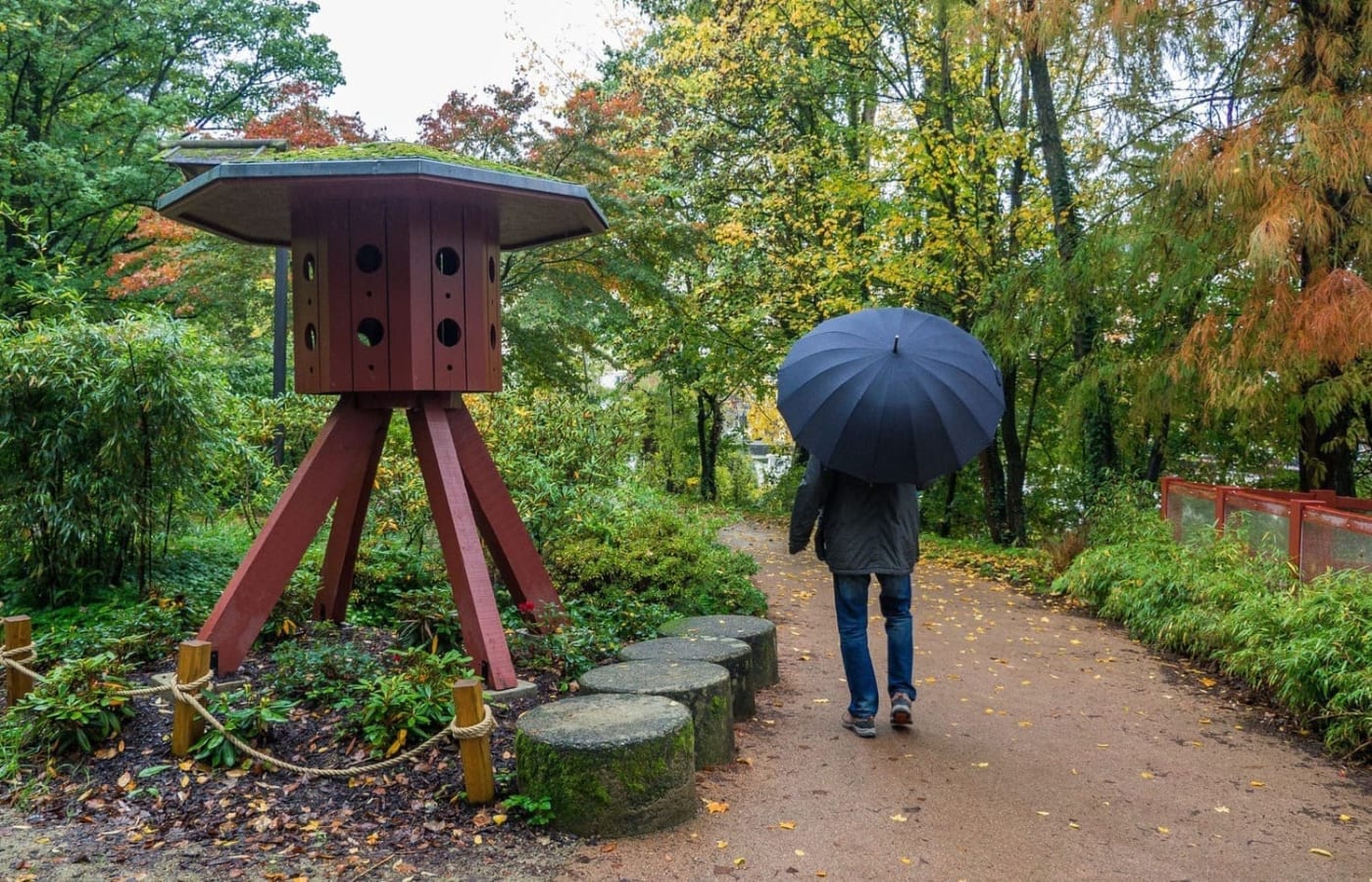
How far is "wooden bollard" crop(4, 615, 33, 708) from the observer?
4.39 metres

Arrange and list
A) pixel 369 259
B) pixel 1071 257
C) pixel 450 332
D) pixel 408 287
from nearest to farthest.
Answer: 1. pixel 408 287
2. pixel 369 259
3. pixel 450 332
4. pixel 1071 257

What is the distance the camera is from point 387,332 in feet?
16.0

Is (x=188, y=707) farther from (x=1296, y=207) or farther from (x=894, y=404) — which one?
(x=1296, y=207)

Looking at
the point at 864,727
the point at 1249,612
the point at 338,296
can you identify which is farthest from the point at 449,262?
the point at 1249,612

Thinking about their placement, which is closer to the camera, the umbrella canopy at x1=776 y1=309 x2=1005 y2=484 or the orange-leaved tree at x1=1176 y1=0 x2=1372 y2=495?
the umbrella canopy at x1=776 y1=309 x2=1005 y2=484

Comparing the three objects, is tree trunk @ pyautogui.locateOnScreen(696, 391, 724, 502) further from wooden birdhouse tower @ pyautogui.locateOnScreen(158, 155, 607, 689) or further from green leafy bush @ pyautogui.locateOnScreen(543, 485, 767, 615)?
wooden birdhouse tower @ pyautogui.locateOnScreen(158, 155, 607, 689)

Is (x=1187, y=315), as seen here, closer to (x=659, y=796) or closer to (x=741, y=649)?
(x=741, y=649)

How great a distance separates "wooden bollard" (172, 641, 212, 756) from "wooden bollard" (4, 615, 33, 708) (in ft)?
3.24

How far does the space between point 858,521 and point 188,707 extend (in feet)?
9.95

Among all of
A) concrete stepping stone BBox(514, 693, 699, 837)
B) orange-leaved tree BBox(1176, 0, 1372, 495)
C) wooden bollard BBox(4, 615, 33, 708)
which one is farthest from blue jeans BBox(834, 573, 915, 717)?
orange-leaved tree BBox(1176, 0, 1372, 495)

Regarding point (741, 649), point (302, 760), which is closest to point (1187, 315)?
point (741, 649)

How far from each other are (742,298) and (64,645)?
1086 centimetres

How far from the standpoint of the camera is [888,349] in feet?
13.8

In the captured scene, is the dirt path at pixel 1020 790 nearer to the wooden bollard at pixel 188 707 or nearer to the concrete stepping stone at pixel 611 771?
the concrete stepping stone at pixel 611 771
